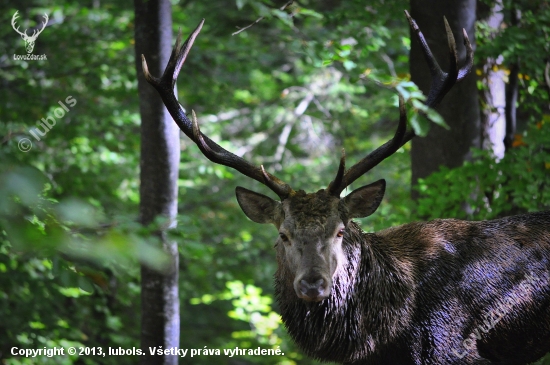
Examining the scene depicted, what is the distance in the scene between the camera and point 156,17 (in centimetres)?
462

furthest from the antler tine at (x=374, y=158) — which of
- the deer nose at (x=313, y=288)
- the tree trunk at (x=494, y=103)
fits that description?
the tree trunk at (x=494, y=103)

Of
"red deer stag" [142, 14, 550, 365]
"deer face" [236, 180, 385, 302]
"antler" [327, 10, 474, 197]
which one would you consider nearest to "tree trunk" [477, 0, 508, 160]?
"antler" [327, 10, 474, 197]

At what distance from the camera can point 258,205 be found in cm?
425

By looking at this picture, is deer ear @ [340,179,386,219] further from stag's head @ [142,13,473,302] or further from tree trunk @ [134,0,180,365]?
tree trunk @ [134,0,180,365]

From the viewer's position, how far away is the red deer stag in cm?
384

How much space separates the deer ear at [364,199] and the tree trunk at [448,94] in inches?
84.3

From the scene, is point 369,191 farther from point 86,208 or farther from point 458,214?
point 86,208

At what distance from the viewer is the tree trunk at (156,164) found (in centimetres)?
465

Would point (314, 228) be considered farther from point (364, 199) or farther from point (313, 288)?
point (364, 199)

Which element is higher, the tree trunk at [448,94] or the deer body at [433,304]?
the tree trunk at [448,94]

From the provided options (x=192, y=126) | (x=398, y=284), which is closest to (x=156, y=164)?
(x=192, y=126)

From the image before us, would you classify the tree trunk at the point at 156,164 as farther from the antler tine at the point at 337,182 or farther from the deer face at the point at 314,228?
the antler tine at the point at 337,182

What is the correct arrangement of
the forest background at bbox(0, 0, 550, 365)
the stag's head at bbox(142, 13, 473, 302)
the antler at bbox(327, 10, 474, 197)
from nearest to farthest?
1. the stag's head at bbox(142, 13, 473, 302)
2. the antler at bbox(327, 10, 474, 197)
3. the forest background at bbox(0, 0, 550, 365)

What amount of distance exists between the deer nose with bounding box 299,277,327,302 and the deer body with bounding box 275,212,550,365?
35 centimetres
